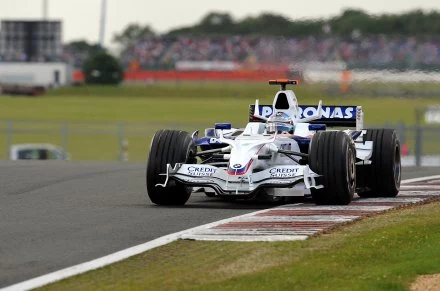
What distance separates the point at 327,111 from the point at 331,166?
9.89 ft

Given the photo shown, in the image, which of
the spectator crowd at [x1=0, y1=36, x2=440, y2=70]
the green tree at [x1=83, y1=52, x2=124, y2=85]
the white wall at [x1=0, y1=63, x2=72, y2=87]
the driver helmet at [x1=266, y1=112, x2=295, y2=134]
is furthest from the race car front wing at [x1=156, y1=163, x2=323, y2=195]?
the white wall at [x1=0, y1=63, x2=72, y2=87]

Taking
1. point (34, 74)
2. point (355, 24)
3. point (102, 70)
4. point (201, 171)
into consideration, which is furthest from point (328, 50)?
point (34, 74)

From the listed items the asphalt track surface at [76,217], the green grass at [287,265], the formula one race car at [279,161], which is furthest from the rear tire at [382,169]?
the green grass at [287,265]

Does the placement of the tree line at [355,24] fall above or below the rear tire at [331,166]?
above

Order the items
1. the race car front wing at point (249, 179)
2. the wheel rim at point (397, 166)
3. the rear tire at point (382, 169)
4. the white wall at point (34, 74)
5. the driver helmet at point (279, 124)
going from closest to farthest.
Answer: the race car front wing at point (249, 179)
the driver helmet at point (279, 124)
the rear tire at point (382, 169)
the wheel rim at point (397, 166)
the white wall at point (34, 74)

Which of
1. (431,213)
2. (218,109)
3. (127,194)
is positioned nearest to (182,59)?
(218,109)

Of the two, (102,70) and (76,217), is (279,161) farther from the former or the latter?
(102,70)

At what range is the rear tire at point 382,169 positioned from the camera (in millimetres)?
17078

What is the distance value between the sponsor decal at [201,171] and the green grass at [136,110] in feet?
70.6

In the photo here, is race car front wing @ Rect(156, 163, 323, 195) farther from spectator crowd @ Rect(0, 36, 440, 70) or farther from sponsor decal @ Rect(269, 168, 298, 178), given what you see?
spectator crowd @ Rect(0, 36, 440, 70)

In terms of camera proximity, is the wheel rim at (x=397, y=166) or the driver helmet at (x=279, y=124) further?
the wheel rim at (x=397, y=166)

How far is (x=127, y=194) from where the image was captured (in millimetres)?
18078

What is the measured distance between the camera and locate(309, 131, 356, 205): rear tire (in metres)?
15.3

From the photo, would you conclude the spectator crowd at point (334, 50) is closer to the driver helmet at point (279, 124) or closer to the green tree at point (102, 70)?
the driver helmet at point (279, 124)
